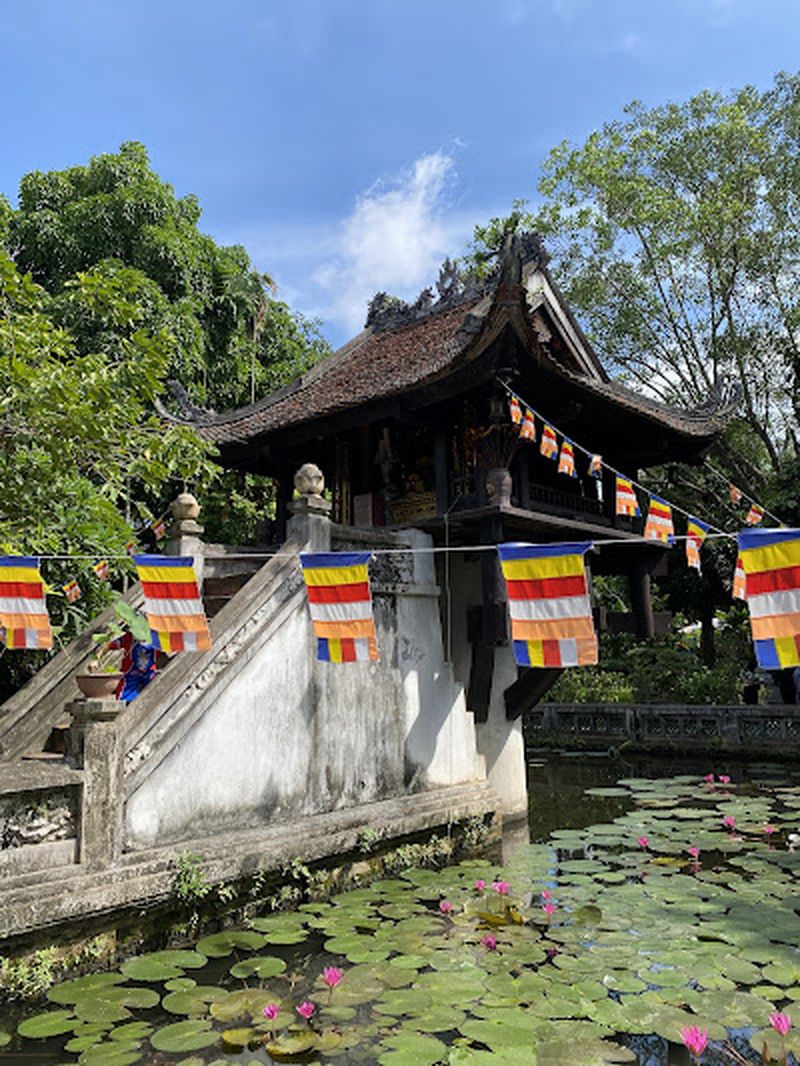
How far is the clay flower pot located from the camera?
505 centimetres

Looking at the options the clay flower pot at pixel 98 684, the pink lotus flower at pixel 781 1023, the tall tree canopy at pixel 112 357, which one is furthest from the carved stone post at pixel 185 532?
the pink lotus flower at pixel 781 1023

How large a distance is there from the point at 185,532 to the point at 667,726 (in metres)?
11.2

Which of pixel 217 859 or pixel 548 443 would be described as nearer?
pixel 217 859

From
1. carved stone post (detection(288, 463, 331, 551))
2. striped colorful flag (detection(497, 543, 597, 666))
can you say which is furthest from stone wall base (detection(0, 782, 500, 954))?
carved stone post (detection(288, 463, 331, 551))

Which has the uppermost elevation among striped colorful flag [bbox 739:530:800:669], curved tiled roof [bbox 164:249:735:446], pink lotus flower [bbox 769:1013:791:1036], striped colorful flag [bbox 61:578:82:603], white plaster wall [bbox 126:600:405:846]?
curved tiled roof [bbox 164:249:735:446]

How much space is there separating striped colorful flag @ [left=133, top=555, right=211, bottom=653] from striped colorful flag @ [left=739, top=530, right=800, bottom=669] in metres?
3.83

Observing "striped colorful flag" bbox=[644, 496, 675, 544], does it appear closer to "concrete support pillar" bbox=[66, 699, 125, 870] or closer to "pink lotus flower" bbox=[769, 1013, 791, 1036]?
"pink lotus flower" bbox=[769, 1013, 791, 1036]

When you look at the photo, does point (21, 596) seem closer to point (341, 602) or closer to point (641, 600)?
point (341, 602)

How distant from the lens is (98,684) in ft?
16.7

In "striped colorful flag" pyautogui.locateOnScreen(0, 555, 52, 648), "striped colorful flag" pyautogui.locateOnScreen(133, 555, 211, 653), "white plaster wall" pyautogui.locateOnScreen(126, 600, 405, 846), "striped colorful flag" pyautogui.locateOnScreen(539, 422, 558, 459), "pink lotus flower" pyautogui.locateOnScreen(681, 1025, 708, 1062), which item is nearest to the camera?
"pink lotus flower" pyautogui.locateOnScreen(681, 1025, 708, 1062)

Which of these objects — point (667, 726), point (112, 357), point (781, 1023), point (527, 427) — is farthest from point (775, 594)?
point (112, 357)

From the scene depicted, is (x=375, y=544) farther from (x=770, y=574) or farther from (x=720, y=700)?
(x=720, y=700)

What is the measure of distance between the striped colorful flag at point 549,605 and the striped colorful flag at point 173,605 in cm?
231

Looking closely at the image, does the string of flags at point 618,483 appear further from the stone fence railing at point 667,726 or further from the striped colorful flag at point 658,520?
the stone fence railing at point 667,726
